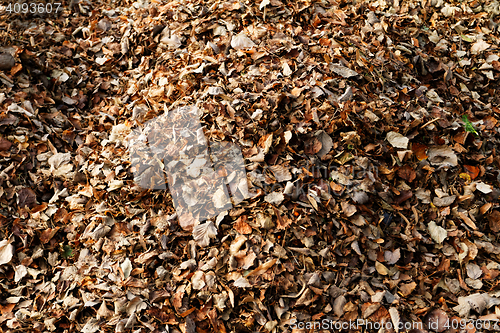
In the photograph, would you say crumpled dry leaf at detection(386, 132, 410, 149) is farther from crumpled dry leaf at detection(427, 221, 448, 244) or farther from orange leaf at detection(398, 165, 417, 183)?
crumpled dry leaf at detection(427, 221, 448, 244)

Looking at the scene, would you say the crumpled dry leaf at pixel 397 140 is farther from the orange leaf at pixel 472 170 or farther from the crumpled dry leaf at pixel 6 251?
the crumpled dry leaf at pixel 6 251

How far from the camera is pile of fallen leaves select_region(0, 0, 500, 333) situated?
2170 millimetres

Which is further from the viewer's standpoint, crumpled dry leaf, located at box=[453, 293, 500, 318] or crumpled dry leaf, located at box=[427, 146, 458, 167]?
crumpled dry leaf, located at box=[427, 146, 458, 167]

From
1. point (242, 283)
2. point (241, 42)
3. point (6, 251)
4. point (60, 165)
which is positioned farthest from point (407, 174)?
point (6, 251)

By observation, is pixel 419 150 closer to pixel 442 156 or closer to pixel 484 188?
pixel 442 156

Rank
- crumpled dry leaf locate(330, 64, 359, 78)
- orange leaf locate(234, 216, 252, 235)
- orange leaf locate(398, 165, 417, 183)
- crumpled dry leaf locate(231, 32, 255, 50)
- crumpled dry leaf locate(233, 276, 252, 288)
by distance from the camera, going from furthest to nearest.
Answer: crumpled dry leaf locate(231, 32, 255, 50) → crumpled dry leaf locate(330, 64, 359, 78) → orange leaf locate(398, 165, 417, 183) → orange leaf locate(234, 216, 252, 235) → crumpled dry leaf locate(233, 276, 252, 288)

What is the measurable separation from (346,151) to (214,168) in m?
0.94

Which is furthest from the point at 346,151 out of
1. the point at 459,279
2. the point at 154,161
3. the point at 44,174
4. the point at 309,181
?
the point at 44,174

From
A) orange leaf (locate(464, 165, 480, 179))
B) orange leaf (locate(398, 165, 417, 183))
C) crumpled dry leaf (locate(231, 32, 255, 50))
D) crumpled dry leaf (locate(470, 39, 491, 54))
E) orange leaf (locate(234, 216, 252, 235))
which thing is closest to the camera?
orange leaf (locate(234, 216, 252, 235))

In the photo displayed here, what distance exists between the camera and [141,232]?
7.65 ft

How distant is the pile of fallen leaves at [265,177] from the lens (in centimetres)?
217

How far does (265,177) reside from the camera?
236cm

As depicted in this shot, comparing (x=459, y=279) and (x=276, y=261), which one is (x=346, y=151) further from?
(x=459, y=279)

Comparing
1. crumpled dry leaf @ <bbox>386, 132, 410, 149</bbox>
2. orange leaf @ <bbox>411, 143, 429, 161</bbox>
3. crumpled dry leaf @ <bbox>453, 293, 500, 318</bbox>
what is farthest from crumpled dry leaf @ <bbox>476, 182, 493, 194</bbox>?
crumpled dry leaf @ <bbox>453, 293, 500, 318</bbox>
